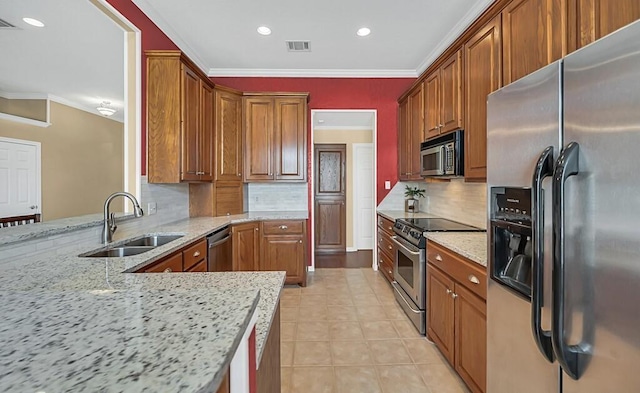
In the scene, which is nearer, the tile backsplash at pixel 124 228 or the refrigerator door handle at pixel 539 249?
the refrigerator door handle at pixel 539 249

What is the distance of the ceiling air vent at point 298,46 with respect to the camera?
3488mm

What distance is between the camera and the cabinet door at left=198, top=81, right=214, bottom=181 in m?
3.39

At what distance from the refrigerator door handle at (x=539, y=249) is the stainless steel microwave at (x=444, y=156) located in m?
1.58

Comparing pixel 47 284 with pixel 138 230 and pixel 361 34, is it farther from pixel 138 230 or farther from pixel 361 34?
pixel 361 34

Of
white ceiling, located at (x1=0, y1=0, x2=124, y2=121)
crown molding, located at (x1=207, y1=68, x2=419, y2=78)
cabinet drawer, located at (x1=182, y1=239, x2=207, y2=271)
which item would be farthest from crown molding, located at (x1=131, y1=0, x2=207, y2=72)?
cabinet drawer, located at (x1=182, y1=239, x2=207, y2=271)

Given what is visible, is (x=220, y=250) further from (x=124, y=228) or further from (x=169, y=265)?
(x=169, y=265)

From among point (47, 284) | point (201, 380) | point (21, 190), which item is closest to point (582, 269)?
point (201, 380)

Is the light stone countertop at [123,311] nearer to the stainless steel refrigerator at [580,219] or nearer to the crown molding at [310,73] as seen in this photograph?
the stainless steel refrigerator at [580,219]

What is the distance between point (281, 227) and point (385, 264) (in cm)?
139

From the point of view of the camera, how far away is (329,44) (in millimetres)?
3539

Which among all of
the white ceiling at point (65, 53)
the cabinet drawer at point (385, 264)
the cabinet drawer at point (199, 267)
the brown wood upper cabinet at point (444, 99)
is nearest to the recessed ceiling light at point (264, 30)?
the white ceiling at point (65, 53)

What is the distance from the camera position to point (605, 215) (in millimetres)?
868

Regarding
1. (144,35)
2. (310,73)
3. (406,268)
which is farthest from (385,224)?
(144,35)

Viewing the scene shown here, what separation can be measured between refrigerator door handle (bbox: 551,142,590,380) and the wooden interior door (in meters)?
5.08
